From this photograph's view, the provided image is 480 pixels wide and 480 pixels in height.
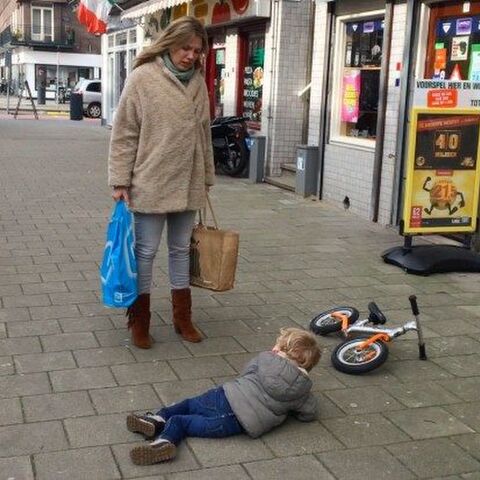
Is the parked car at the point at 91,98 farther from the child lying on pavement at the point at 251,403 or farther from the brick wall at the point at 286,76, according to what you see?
the child lying on pavement at the point at 251,403

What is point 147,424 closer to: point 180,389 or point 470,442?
point 180,389

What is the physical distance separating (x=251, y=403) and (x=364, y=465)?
571 mm

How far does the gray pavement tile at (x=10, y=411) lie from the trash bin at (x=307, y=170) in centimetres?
715

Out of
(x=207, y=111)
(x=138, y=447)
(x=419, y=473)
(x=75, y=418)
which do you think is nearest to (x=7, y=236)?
(x=207, y=111)

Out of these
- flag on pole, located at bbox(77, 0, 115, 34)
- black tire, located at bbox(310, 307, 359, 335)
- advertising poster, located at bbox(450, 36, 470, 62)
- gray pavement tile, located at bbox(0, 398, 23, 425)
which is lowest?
gray pavement tile, located at bbox(0, 398, 23, 425)

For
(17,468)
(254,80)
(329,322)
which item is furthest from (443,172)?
(254,80)

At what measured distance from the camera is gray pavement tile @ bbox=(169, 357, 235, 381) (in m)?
4.25

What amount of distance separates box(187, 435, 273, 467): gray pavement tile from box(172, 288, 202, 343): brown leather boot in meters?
1.31

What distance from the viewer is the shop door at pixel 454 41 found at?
7703mm

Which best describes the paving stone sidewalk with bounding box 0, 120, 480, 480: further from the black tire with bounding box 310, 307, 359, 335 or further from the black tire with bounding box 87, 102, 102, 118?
the black tire with bounding box 87, 102, 102, 118

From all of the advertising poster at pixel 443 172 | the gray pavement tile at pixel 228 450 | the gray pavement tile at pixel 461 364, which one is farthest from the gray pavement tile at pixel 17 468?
the advertising poster at pixel 443 172

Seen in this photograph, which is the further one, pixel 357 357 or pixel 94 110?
pixel 94 110

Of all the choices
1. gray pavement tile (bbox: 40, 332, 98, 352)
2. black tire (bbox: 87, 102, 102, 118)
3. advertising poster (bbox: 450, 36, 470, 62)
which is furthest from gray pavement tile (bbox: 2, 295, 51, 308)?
black tire (bbox: 87, 102, 102, 118)

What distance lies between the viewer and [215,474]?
3.20 metres
